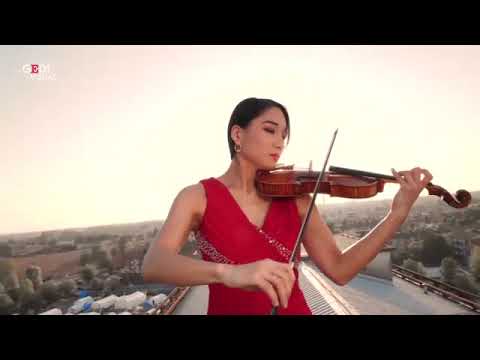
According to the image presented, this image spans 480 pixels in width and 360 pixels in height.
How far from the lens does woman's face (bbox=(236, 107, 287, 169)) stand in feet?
3.15

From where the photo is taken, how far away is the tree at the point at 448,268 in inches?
1023

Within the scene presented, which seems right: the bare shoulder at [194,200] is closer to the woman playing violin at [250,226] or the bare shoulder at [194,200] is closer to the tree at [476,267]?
the woman playing violin at [250,226]

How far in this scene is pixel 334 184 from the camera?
4.18ft

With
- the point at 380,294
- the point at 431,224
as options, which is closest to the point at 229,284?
the point at 380,294

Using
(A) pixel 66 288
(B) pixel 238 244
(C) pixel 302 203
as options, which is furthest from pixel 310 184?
(A) pixel 66 288

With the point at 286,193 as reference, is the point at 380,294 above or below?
below

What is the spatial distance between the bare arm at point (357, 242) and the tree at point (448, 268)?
31481 mm

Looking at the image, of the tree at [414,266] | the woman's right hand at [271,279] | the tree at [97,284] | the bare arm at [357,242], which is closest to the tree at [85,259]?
the tree at [97,284]

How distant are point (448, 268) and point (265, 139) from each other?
3384 cm

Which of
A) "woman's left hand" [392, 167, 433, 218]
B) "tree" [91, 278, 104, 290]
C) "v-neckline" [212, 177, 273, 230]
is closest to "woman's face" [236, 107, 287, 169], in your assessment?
"v-neckline" [212, 177, 273, 230]
